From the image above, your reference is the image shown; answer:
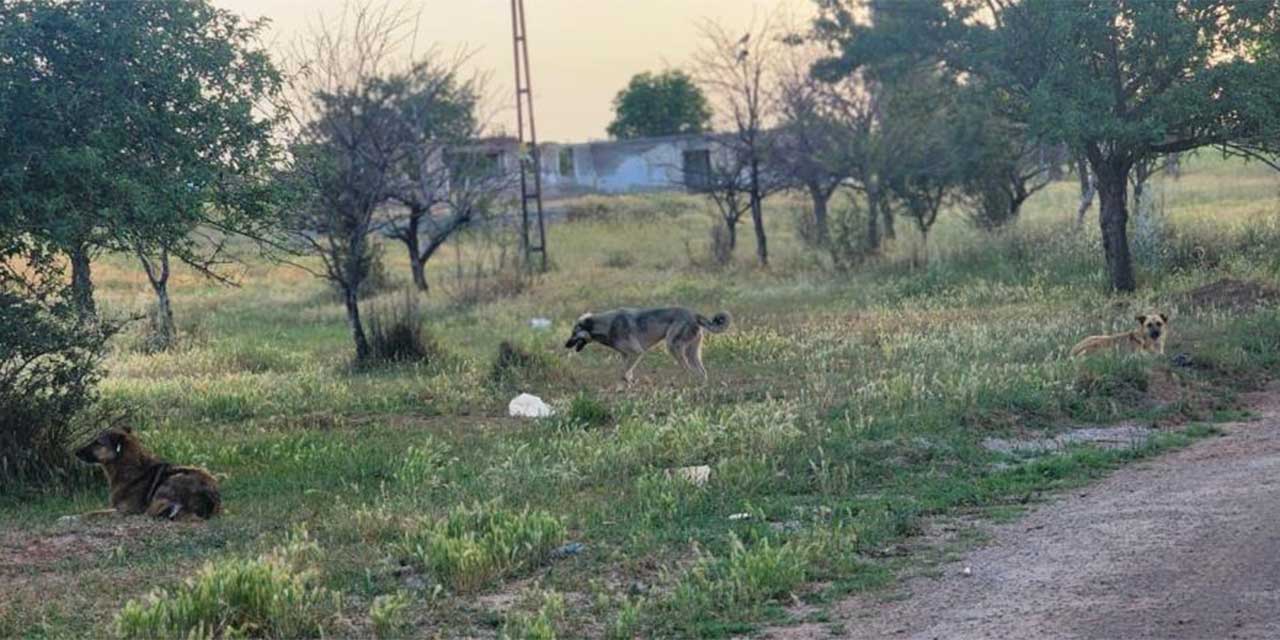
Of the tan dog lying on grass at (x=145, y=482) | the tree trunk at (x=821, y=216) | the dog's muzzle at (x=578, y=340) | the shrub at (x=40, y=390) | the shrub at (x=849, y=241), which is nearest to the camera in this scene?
the tan dog lying on grass at (x=145, y=482)

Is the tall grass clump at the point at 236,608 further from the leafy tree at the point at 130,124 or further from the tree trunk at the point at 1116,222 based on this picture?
the tree trunk at the point at 1116,222

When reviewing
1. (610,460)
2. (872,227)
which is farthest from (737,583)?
(872,227)

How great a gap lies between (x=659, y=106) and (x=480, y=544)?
76832 millimetres

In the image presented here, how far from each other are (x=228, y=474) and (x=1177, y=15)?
15.6 metres

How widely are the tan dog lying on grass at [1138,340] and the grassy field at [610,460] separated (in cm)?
32

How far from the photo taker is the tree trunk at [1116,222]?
2359 cm

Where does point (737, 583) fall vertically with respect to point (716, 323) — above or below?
below

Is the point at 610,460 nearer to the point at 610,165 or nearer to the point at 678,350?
the point at 678,350

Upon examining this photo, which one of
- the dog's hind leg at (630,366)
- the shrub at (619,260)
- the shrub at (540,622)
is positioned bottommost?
the shrub at (619,260)

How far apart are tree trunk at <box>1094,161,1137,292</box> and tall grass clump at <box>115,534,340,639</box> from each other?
62.3 ft

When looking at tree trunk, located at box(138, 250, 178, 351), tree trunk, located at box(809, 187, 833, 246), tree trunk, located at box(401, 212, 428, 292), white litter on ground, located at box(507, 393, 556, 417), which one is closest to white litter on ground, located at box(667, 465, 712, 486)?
white litter on ground, located at box(507, 393, 556, 417)

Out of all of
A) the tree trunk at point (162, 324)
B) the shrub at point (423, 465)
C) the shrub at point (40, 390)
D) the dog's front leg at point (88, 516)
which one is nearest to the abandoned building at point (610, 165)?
the tree trunk at point (162, 324)

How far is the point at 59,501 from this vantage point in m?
11.1

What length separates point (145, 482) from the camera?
10.5 meters
